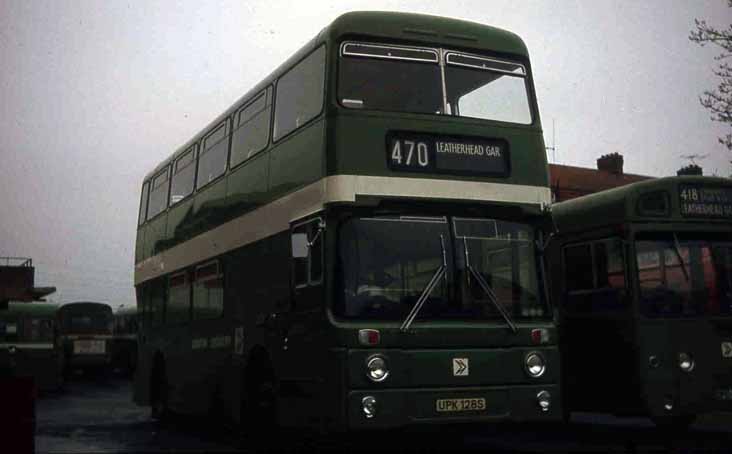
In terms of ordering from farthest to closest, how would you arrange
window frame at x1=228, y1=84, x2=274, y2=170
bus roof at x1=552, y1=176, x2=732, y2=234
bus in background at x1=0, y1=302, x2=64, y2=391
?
bus in background at x1=0, y1=302, x2=64, y2=391 → bus roof at x1=552, y1=176, x2=732, y2=234 → window frame at x1=228, y1=84, x2=274, y2=170

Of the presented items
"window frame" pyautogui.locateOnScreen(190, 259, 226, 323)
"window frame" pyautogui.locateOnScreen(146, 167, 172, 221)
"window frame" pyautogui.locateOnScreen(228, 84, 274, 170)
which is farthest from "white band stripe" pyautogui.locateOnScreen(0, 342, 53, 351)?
"window frame" pyautogui.locateOnScreen(228, 84, 274, 170)

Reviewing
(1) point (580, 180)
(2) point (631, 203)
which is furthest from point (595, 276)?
(1) point (580, 180)

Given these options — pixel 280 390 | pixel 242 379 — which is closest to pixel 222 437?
pixel 242 379

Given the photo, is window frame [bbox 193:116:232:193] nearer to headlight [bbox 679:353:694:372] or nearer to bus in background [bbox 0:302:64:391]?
headlight [bbox 679:353:694:372]

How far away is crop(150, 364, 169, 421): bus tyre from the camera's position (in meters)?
16.9

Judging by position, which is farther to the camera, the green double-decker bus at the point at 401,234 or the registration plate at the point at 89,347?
the registration plate at the point at 89,347

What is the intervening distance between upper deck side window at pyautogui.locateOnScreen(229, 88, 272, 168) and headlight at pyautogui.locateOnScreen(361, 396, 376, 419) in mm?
3972

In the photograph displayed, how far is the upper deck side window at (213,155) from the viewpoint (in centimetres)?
1357

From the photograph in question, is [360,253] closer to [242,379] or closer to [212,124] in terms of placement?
[242,379]

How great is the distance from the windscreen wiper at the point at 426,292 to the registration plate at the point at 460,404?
82 cm

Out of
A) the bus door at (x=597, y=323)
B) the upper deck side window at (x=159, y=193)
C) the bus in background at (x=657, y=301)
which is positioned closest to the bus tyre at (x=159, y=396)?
the upper deck side window at (x=159, y=193)

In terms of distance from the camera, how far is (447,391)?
9.34 metres

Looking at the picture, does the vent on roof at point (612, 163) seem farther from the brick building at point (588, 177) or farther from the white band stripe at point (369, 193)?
the white band stripe at point (369, 193)

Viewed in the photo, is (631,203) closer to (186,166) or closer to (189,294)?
(189,294)
